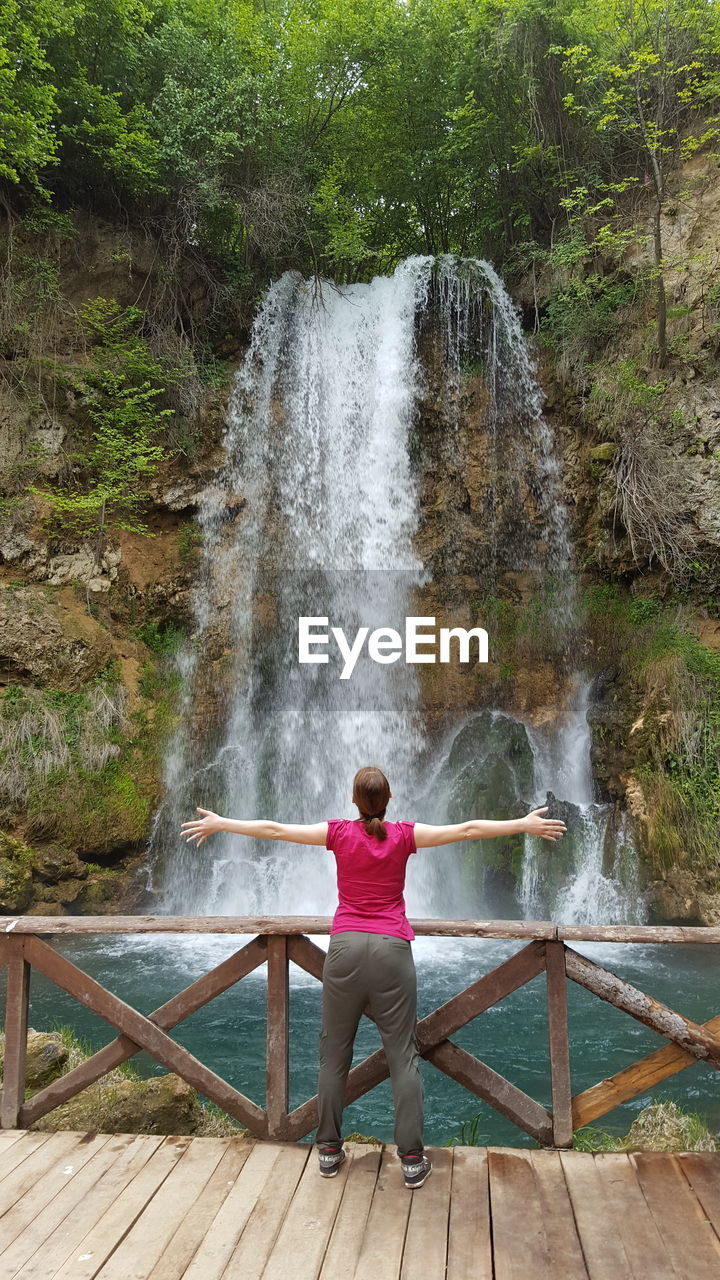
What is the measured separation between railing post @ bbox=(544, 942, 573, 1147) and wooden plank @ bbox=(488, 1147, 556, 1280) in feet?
0.60

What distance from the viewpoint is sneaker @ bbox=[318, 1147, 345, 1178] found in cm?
312

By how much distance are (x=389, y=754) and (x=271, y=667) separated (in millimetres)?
2288

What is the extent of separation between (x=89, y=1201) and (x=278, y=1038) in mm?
911

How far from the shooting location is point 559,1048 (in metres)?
3.43

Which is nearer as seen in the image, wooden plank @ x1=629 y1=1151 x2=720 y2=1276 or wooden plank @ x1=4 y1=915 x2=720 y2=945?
wooden plank @ x1=629 y1=1151 x2=720 y2=1276

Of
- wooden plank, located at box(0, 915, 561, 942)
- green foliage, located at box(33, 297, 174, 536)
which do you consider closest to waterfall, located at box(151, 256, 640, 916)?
green foliage, located at box(33, 297, 174, 536)

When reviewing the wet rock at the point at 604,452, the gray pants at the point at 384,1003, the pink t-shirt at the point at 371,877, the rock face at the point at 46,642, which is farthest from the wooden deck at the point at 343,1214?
the wet rock at the point at 604,452

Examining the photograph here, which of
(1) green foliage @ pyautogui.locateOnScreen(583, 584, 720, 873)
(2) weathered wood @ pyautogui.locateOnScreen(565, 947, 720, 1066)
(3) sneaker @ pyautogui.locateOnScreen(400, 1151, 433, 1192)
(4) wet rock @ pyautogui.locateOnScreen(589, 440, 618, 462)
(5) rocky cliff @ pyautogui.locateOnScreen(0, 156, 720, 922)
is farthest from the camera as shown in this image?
(4) wet rock @ pyautogui.locateOnScreen(589, 440, 618, 462)

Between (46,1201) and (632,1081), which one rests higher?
(632,1081)

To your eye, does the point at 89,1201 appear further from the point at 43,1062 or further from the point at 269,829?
the point at 43,1062

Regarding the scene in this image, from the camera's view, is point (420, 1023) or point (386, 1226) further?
point (420, 1023)

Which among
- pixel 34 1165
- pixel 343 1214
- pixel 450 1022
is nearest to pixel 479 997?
pixel 450 1022

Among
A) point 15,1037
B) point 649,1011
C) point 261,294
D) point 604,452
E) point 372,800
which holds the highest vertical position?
point 261,294

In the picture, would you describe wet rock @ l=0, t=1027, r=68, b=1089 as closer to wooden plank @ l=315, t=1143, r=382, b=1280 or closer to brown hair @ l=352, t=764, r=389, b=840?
wooden plank @ l=315, t=1143, r=382, b=1280
